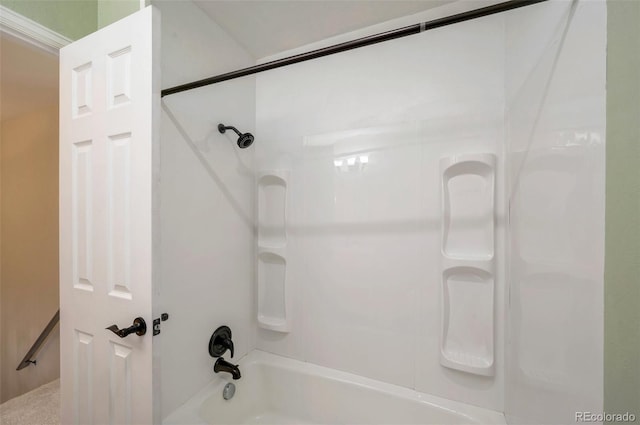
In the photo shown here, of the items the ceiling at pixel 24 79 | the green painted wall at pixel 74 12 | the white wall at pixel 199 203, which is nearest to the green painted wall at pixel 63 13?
the green painted wall at pixel 74 12

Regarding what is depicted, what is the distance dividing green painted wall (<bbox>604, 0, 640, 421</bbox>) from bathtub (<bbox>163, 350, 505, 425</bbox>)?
101cm

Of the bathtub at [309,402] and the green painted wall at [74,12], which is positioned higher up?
the green painted wall at [74,12]

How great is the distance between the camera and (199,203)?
1426 mm

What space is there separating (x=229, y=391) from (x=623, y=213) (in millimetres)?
1844

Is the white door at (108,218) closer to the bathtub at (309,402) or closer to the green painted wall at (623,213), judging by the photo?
the bathtub at (309,402)

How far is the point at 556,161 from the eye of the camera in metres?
0.76

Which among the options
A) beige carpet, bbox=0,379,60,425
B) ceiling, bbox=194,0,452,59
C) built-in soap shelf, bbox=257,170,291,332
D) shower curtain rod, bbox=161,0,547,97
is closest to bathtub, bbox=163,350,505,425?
built-in soap shelf, bbox=257,170,291,332

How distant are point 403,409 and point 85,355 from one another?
1579 millimetres

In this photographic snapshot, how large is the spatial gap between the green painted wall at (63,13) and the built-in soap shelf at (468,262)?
6.52 ft

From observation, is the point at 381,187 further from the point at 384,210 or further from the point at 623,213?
the point at 623,213

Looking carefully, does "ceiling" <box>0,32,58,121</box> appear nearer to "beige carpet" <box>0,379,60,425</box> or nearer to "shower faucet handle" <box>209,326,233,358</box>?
"shower faucet handle" <box>209,326,233,358</box>

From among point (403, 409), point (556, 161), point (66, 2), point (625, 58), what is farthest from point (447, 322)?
point (66, 2)

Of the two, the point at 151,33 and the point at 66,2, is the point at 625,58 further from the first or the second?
the point at 66,2

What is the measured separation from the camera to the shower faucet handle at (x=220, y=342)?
1.50 meters
